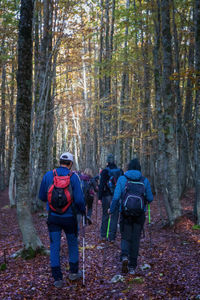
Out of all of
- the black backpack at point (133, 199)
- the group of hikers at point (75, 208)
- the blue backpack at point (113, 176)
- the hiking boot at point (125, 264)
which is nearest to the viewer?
the group of hikers at point (75, 208)

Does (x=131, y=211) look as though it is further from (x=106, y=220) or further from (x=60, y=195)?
(x=106, y=220)

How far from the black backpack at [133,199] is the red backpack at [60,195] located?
1146 mm

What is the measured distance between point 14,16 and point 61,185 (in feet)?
35.7

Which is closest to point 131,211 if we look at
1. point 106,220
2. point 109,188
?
point 109,188

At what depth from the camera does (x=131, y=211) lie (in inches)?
206

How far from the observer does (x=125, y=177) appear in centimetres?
554

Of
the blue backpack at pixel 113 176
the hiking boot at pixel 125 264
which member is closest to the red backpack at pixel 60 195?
the hiking boot at pixel 125 264

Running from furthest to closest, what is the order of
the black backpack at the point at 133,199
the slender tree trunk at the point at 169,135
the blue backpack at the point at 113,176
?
1. the slender tree trunk at the point at 169,135
2. the blue backpack at the point at 113,176
3. the black backpack at the point at 133,199

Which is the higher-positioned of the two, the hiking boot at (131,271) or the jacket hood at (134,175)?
the jacket hood at (134,175)

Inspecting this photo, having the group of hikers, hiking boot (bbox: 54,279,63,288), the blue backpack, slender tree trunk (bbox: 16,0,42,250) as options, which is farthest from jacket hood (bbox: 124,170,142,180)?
slender tree trunk (bbox: 16,0,42,250)

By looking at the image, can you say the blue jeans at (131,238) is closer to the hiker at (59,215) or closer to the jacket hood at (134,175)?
the jacket hood at (134,175)

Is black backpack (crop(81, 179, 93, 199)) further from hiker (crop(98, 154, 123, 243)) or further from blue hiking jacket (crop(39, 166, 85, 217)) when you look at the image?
blue hiking jacket (crop(39, 166, 85, 217))

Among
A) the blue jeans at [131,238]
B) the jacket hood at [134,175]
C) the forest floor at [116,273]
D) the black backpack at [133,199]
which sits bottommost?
the forest floor at [116,273]

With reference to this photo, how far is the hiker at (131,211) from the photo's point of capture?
5.28 metres
